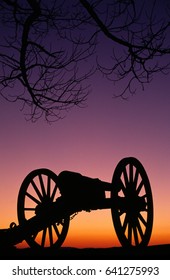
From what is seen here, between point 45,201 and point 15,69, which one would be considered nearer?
point 45,201

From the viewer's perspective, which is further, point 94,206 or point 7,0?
point 7,0

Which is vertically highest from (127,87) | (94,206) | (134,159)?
(127,87)

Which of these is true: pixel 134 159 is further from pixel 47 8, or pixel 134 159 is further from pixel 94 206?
pixel 47 8

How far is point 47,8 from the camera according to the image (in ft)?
33.2

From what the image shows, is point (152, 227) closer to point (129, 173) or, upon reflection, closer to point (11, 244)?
point (129, 173)

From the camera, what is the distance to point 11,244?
8.05 meters

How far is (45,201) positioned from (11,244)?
2.89 ft

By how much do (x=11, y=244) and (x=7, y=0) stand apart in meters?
4.41

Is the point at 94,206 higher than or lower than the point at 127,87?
lower
